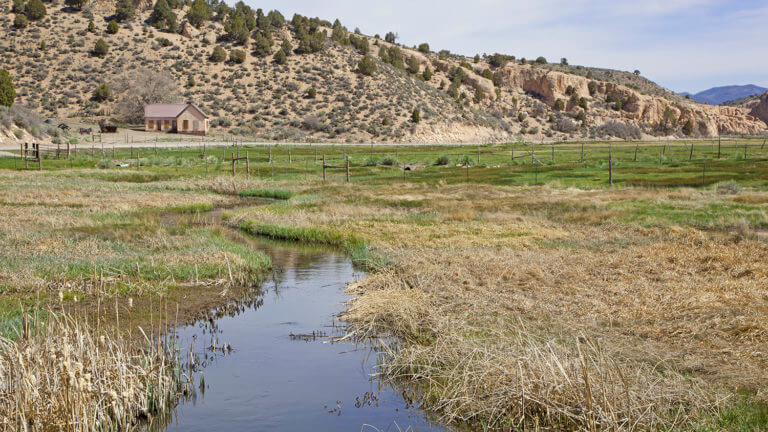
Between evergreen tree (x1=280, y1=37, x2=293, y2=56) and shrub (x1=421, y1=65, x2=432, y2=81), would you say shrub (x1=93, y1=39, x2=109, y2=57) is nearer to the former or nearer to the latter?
evergreen tree (x1=280, y1=37, x2=293, y2=56)

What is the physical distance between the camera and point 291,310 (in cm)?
1608

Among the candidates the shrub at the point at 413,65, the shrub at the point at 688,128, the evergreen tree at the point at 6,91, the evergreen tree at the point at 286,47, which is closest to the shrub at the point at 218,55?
the evergreen tree at the point at 286,47

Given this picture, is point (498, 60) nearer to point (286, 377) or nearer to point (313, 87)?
point (313, 87)

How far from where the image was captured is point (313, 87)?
112062mm

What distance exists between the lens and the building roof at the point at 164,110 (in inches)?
3809

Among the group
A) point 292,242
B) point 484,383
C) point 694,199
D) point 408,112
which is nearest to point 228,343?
point 484,383

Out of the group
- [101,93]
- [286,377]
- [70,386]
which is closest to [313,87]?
[101,93]

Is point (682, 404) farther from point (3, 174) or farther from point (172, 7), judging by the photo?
point (172, 7)

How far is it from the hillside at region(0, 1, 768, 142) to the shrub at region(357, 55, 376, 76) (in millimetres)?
1345

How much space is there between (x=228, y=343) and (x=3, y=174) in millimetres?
37959

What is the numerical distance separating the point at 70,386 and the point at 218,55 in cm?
11602

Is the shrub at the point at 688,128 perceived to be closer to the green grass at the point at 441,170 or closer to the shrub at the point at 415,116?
the shrub at the point at 415,116

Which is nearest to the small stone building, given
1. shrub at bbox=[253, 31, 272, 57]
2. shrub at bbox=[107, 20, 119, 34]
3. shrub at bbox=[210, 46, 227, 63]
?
shrub at bbox=[210, 46, 227, 63]

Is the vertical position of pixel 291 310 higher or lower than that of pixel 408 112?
lower
